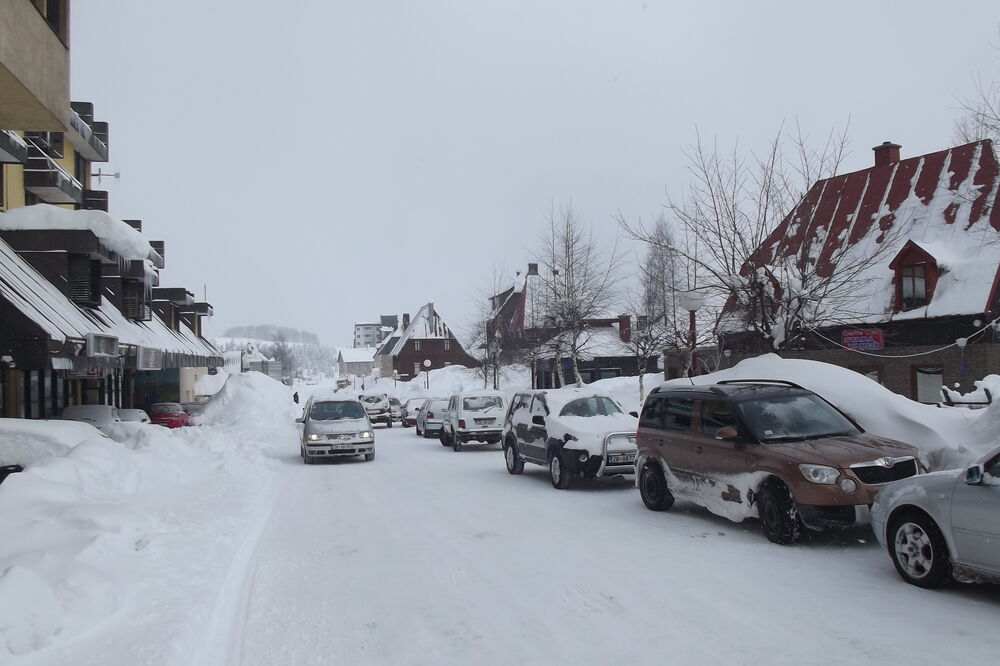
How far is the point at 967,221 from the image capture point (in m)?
24.1

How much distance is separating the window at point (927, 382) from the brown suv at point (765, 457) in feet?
50.7

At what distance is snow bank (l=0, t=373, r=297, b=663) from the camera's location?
5.52 meters

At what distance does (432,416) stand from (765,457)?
829 inches

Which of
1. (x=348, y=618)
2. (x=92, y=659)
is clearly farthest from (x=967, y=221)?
(x=92, y=659)

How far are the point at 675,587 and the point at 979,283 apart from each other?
65.7ft

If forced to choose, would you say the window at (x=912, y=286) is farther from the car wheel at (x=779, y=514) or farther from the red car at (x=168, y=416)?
the red car at (x=168, y=416)

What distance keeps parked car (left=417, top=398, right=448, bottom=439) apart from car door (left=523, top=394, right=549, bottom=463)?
43.3 feet

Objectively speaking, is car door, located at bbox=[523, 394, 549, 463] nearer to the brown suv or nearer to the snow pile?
the brown suv

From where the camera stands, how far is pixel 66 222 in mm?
17906

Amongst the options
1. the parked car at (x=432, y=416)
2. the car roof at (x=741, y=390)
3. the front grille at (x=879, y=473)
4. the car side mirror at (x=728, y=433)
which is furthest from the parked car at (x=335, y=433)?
the front grille at (x=879, y=473)

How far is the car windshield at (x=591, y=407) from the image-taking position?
47.2 feet

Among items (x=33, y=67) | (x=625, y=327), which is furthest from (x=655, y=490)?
(x=625, y=327)

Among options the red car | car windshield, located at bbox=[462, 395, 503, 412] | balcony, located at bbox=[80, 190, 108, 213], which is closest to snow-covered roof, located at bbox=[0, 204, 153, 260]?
balcony, located at bbox=[80, 190, 108, 213]

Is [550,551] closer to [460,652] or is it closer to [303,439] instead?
[460,652]
